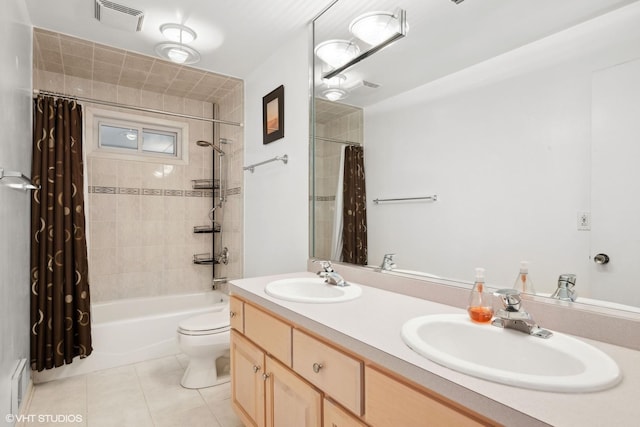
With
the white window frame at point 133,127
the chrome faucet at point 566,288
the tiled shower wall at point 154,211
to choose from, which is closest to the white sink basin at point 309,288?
the chrome faucet at point 566,288

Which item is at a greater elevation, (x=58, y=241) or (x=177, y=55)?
(x=177, y=55)

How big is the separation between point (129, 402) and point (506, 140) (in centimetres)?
245

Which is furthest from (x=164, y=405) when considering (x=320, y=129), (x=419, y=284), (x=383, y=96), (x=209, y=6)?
(x=209, y=6)

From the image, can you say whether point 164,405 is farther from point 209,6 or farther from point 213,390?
point 209,6

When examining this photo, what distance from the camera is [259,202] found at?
2744 mm

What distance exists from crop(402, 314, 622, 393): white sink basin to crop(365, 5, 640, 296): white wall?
257 millimetres

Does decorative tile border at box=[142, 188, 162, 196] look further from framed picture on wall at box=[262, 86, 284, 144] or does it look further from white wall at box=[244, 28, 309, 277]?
framed picture on wall at box=[262, 86, 284, 144]

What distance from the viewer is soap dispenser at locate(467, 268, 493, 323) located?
1024 mm

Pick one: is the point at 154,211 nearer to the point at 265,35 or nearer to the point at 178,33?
the point at 178,33

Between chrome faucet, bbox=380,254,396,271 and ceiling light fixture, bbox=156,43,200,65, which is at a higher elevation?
ceiling light fixture, bbox=156,43,200,65

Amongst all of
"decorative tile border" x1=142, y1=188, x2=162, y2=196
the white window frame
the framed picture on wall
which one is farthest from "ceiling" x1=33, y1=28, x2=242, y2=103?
"decorative tile border" x1=142, y1=188, x2=162, y2=196

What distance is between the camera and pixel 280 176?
97.3 inches

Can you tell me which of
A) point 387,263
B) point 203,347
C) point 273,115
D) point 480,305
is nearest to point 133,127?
point 273,115

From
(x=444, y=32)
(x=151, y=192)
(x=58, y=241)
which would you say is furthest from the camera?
(x=151, y=192)
